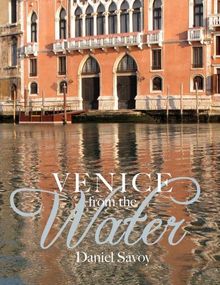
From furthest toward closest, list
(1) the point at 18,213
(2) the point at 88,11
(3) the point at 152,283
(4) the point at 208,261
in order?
(2) the point at 88,11 < (1) the point at 18,213 < (4) the point at 208,261 < (3) the point at 152,283

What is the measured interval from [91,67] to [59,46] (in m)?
2.32

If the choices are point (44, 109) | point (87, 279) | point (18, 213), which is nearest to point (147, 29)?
point (44, 109)

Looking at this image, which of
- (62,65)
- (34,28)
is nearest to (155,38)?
(62,65)

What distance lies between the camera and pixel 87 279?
192 inches

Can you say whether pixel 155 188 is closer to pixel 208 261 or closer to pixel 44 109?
pixel 208 261

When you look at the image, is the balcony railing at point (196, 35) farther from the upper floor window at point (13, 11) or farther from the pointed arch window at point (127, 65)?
the upper floor window at point (13, 11)

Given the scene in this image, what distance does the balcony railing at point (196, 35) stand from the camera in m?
32.5

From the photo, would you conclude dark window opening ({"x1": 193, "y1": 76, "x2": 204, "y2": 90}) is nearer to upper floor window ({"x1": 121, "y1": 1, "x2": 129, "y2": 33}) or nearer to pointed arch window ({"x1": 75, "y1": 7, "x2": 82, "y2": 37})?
upper floor window ({"x1": 121, "y1": 1, "x2": 129, "y2": 33})

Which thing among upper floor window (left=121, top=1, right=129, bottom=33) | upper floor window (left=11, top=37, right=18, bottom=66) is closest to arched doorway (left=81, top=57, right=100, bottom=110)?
upper floor window (left=121, top=1, right=129, bottom=33)

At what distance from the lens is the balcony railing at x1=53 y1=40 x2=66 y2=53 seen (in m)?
37.3

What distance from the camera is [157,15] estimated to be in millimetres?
34500

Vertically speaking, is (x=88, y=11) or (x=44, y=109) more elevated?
(x=88, y=11)

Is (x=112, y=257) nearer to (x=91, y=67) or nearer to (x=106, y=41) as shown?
(x=106, y=41)

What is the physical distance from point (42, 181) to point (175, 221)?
3431 millimetres
